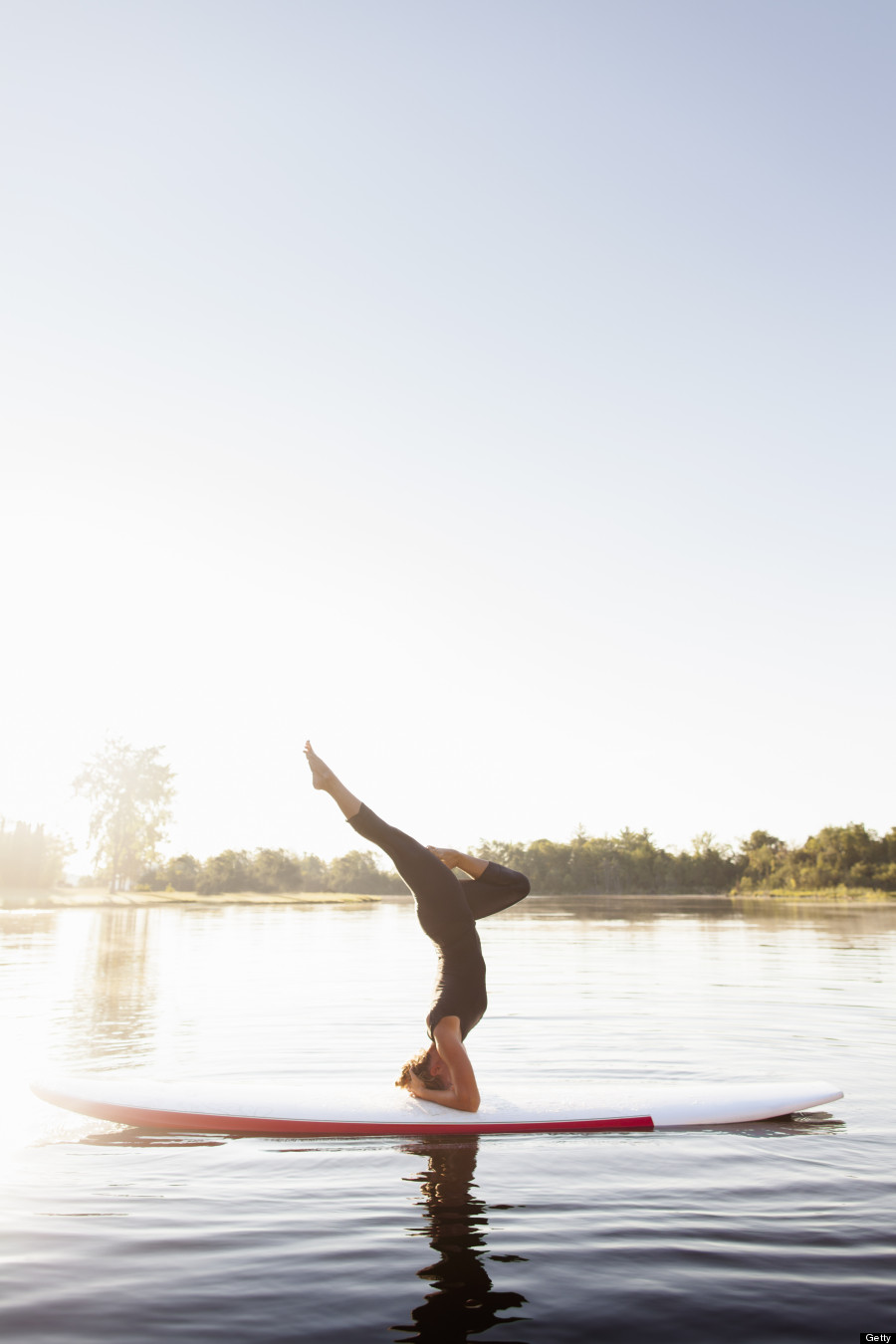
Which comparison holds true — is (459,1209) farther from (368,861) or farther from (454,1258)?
(368,861)

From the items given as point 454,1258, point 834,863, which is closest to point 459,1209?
point 454,1258

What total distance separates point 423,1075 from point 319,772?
2.88 m

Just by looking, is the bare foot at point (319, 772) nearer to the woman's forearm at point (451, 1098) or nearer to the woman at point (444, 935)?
the woman at point (444, 935)

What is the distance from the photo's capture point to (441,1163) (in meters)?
7.12

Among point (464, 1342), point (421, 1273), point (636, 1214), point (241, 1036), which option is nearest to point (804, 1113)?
point (636, 1214)

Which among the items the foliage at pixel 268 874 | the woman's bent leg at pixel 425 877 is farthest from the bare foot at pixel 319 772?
the foliage at pixel 268 874

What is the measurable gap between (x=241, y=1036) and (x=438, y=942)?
709 centimetres

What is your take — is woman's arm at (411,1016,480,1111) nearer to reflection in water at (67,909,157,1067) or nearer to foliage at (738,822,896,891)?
reflection in water at (67,909,157,1067)

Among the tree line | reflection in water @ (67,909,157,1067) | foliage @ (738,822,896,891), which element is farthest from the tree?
foliage @ (738,822,896,891)

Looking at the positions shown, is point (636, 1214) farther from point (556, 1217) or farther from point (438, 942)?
→ point (438, 942)

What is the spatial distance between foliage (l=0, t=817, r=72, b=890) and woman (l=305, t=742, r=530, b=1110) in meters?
83.0

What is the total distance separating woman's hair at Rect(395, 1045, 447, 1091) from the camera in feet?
27.1

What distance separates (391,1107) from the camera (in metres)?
8.05

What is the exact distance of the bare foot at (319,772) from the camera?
7.88m
